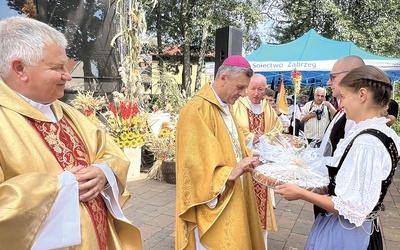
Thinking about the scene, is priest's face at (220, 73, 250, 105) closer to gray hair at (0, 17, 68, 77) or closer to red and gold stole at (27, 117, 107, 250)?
red and gold stole at (27, 117, 107, 250)

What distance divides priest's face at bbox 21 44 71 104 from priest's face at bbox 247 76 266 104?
2.58 metres

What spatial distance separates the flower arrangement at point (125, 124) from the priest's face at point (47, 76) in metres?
4.07

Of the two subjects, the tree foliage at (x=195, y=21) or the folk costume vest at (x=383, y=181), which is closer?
the folk costume vest at (x=383, y=181)

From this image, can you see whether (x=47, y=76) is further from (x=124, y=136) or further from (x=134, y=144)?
(x=134, y=144)

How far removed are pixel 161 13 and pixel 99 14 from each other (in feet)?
29.4

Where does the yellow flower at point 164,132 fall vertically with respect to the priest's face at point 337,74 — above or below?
below

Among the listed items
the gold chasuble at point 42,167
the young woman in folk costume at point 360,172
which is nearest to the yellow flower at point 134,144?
the gold chasuble at point 42,167

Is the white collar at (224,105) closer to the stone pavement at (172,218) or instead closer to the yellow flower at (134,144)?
the stone pavement at (172,218)

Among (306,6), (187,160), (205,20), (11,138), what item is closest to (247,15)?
(205,20)

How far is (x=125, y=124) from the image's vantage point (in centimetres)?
559

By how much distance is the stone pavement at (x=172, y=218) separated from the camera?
3.61m

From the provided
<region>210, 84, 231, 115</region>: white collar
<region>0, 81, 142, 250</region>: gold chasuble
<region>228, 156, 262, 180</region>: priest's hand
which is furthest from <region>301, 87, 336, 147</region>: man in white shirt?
<region>0, 81, 142, 250</region>: gold chasuble

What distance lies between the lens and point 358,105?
5.10 ft

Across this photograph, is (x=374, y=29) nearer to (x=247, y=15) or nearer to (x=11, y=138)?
(x=247, y=15)
